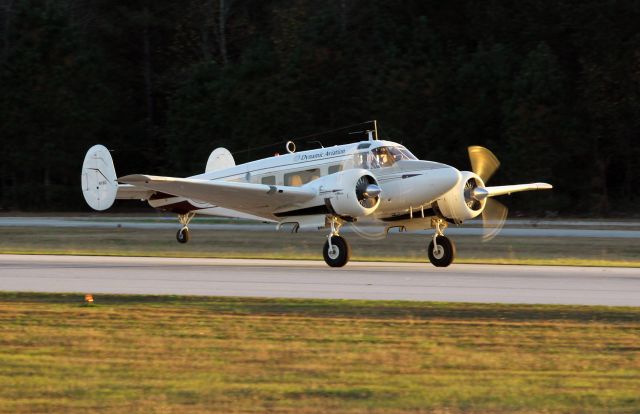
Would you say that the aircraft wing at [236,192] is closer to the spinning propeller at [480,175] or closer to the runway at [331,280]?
the runway at [331,280]

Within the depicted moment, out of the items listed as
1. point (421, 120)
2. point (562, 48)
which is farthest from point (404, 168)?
point (562, 48)

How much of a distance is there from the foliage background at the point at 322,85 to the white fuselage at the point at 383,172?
2756 cm

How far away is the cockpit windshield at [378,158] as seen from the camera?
23.7m

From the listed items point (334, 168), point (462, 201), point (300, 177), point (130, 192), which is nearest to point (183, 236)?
point (130, 192)

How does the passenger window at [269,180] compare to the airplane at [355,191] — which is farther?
the passenger window at [269,180]

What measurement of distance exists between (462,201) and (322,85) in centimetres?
3483

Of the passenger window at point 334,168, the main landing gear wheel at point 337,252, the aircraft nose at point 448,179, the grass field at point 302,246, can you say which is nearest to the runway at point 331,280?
the main landing gear wheel at point 337,252

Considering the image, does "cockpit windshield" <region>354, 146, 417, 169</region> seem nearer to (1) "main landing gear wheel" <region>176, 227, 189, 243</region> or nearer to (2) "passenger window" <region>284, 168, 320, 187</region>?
(2) "passenger window" <region>284, 168, 320, 187</region>

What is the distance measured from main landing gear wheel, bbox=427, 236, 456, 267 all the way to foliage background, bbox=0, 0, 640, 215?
28.2m

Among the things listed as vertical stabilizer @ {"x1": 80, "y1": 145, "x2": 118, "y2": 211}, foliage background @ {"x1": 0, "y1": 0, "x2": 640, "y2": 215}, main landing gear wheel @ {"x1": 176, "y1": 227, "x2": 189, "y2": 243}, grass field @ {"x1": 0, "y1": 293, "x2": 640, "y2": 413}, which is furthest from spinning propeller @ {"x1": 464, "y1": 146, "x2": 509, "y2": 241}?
foliage background @ {"x1": 0, "y1": 0, "x2": 640, "y2": 215}

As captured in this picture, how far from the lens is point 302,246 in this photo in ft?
106

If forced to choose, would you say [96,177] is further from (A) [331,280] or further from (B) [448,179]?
(B) [448,179]

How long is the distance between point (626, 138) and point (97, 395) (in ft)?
153

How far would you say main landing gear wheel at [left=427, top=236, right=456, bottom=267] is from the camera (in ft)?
77.7
